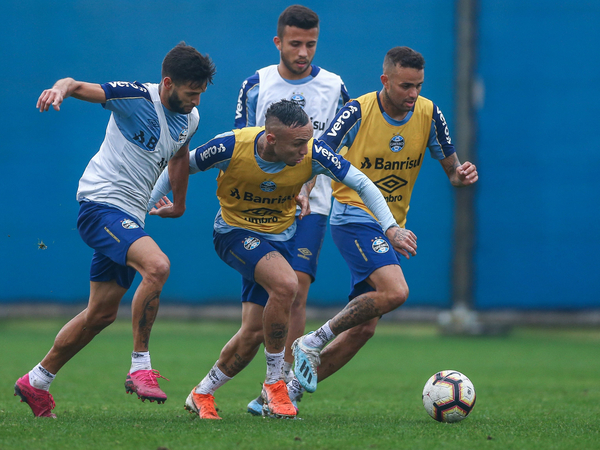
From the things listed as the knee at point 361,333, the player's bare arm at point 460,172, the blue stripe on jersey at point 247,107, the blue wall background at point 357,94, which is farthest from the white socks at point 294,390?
the blue wall background at point 357,94

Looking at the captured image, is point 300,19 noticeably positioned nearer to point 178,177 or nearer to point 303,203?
point 303,203

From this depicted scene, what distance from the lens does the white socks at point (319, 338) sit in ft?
18.0

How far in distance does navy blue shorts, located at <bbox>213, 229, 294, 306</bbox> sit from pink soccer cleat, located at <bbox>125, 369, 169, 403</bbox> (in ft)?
3.31

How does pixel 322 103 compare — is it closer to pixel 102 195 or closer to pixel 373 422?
pixel 102 195

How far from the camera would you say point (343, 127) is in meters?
5.74

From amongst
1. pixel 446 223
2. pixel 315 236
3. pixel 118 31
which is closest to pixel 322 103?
pixel 315 236

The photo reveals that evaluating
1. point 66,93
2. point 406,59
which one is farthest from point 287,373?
point 66,93

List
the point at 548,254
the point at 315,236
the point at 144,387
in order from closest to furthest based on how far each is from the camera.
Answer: the point at 144,387 → the point at 315,236 → the point at 548,254

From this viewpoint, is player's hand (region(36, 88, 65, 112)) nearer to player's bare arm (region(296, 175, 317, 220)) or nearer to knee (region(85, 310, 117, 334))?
knee (region(85, 310, 117, 334))

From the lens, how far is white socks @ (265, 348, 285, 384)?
17.5ft

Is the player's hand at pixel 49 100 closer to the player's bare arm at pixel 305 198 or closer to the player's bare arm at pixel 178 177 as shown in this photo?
the player's bare arm at pixel 178 177

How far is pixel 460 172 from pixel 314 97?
146cm

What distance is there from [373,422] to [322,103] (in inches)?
108

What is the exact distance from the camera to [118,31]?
13.7 metres
